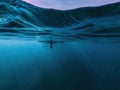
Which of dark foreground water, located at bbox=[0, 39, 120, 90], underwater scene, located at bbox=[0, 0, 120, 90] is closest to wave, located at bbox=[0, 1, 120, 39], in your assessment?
underwater scene, located at bbox=[0, 0, 120, 90]

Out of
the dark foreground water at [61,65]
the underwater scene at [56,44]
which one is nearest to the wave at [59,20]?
the underwater scene at [56,44]

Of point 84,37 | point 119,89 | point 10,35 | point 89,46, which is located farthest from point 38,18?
point 119,89

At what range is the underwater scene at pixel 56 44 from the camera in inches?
135

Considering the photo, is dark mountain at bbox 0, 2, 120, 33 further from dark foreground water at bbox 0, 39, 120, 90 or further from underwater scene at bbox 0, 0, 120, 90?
dark foreground water at bbox 0, 39, 120, 90

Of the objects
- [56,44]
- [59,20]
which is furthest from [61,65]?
[59,20]

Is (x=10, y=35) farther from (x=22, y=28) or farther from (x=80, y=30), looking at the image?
(x=80, y=30)

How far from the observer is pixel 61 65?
4.02 meters

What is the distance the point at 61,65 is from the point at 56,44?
0.53 meters

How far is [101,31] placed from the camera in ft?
12.2

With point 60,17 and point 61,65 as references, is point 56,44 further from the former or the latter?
point 60,17

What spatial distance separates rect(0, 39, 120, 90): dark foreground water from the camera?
326 cm

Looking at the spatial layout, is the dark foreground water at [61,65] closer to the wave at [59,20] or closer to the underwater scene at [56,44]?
the underwater scene at [56,44]

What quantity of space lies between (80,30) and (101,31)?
0.33 meters

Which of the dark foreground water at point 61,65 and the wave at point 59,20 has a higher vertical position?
the wave at point 59,20
